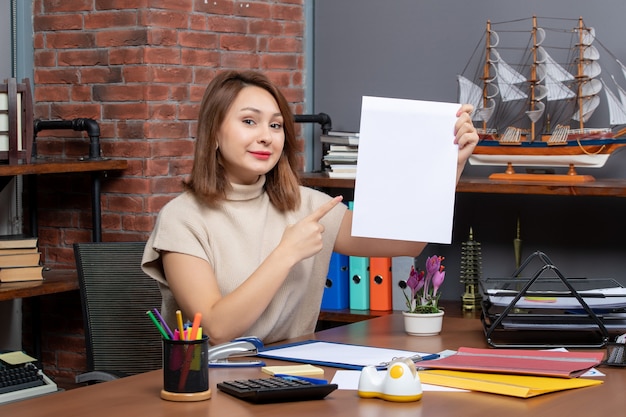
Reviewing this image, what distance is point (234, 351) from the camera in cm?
189

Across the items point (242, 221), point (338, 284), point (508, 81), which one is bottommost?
point (338, 284)

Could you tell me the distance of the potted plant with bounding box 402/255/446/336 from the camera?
2.14 meters

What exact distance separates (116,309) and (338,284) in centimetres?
105

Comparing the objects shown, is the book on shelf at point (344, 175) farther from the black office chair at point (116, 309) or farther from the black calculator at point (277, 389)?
the black calculator at point (277, 389)

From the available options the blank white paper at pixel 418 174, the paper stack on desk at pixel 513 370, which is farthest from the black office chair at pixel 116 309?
the paper stack on desk at pixel 513 370

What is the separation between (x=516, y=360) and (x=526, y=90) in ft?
5.86

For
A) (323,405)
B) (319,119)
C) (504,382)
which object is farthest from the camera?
(319,119)

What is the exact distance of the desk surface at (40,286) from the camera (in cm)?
291

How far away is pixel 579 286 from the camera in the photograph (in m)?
2.28

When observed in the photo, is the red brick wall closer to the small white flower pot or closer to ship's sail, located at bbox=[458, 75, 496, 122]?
ship's sail, located at bbox=[458, 75, 496, 122]

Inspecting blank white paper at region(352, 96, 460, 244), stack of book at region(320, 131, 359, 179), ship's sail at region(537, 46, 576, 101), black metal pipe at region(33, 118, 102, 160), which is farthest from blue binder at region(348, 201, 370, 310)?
blank white paper at region(352, 96, 460, 244)

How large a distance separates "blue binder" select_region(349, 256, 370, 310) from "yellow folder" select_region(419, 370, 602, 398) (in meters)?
1.74

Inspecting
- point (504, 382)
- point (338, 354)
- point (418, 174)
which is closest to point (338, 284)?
point (418, 174)

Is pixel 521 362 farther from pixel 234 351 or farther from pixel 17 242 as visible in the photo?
pixel 17 242
